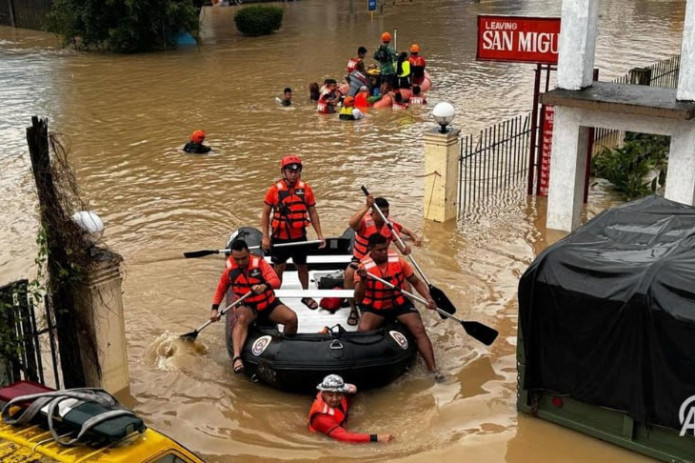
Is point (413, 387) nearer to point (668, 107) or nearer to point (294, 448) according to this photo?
point (294, 448)

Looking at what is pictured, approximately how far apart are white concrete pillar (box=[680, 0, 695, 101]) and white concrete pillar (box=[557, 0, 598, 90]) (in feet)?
4.53

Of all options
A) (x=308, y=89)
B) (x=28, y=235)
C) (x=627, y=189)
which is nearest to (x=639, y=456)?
(x=627, y=189)

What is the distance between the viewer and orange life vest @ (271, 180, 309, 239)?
33.8ft

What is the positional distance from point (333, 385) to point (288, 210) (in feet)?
10.5

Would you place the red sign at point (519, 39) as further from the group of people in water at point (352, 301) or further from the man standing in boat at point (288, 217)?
the group of people in water at point (352, 301)

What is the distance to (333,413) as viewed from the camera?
7840 mm

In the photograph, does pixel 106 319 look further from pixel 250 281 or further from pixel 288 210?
pixel 288 210

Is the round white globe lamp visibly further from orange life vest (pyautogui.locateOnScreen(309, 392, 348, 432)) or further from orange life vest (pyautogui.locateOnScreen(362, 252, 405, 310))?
orange life vest (pyautogui.locateOnScreen(362, 252, 405, 310))

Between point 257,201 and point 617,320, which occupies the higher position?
point 617,320

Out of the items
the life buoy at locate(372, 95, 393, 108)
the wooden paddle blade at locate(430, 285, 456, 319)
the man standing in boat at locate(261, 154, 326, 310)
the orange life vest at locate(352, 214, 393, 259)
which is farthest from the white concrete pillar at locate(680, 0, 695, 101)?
the life buoy at locate(372, 95, 393, 108)

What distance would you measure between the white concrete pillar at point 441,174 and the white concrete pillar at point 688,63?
353 centimetres

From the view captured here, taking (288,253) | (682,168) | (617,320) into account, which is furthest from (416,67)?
(617,320)

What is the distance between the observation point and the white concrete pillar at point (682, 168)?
38.6 ft

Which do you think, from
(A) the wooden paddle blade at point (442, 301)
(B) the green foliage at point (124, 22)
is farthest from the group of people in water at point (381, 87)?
(A) the wooden paddle blade at point (442, 301)
